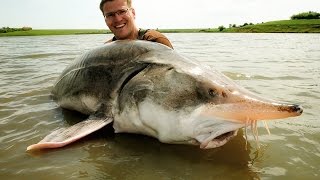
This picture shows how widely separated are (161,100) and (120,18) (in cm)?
227

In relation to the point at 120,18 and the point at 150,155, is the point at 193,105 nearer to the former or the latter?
the point at 150,155

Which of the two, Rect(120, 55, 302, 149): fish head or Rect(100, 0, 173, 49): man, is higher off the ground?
Rect(100, 0, 173, 49): man

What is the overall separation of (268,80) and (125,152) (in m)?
4.11

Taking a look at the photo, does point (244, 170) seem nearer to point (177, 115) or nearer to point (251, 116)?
point (251, 116)

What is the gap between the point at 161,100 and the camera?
2877mm

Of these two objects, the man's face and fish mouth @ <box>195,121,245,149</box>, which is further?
the man's face

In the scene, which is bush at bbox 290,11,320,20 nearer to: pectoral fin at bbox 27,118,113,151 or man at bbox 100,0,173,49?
man at bbox 100,0,173,49

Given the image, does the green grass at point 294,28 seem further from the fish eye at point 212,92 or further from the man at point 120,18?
the fish eye at point 212,92

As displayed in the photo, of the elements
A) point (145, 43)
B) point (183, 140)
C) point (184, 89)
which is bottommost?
point (183, 140)

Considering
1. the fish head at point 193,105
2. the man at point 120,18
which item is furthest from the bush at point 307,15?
the fish head at point 193,105

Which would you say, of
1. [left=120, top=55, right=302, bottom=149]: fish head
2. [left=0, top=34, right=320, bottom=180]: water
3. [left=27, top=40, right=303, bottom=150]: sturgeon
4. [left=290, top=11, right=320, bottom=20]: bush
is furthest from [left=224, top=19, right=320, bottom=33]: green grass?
[left=120, top=55, right=302, bottom=149]: fish head

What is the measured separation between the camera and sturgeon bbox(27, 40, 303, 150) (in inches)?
99.6

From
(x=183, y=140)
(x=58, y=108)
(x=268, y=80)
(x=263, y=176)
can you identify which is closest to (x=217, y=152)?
(x=183, y=140)

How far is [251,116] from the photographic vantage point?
2.42 metres
